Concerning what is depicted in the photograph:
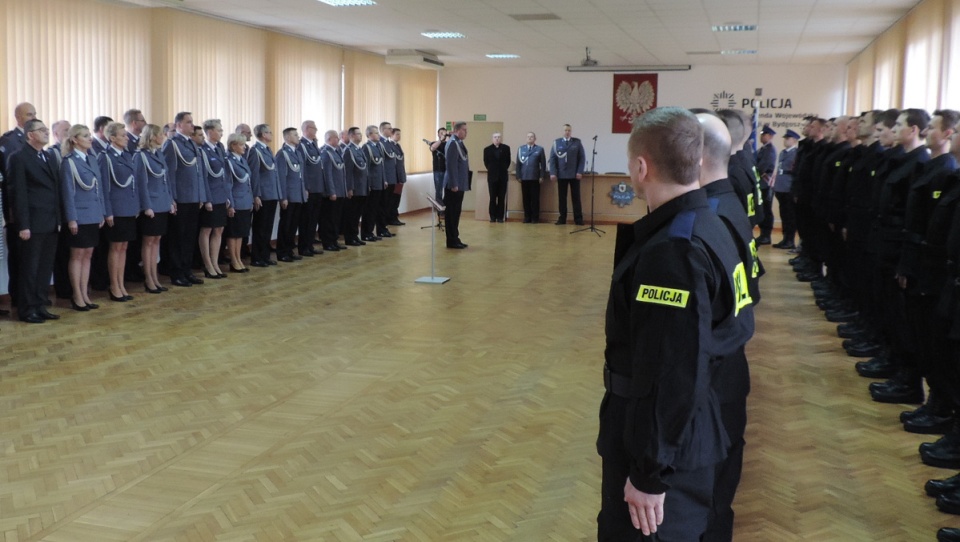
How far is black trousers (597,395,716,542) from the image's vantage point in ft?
7.04

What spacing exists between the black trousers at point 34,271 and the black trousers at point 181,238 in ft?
6.00

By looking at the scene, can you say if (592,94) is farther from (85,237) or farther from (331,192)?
(85,237)

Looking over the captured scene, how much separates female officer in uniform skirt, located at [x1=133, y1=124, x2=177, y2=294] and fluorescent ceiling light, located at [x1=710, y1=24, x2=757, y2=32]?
26.5 feet

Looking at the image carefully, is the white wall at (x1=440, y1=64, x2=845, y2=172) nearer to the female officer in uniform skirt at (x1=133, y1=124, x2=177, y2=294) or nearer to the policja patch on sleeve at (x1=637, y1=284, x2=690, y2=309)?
the female officer in uniform skirt at (x1=133, y1=124, x2=177, y2=294)

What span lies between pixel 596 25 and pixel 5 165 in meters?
8.31

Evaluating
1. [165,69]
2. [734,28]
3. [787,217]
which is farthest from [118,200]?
[787,217]

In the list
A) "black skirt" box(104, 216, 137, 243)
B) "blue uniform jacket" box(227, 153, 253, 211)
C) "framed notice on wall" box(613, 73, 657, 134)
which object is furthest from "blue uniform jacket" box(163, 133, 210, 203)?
"framed notice on wall" box(613, 73, 657, 134)

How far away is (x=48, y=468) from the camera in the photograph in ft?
13.9

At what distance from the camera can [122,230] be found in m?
8.51

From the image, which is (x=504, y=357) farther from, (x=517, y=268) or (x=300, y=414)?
(x=517, y=268)

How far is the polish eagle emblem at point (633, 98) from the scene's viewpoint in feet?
62.7

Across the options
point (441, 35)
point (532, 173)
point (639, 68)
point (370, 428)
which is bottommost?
point (370, 428)

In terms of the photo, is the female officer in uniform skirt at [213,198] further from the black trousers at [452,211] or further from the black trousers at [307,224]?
the black trousers at [452,211]

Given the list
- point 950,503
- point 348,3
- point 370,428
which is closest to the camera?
point 950,503
